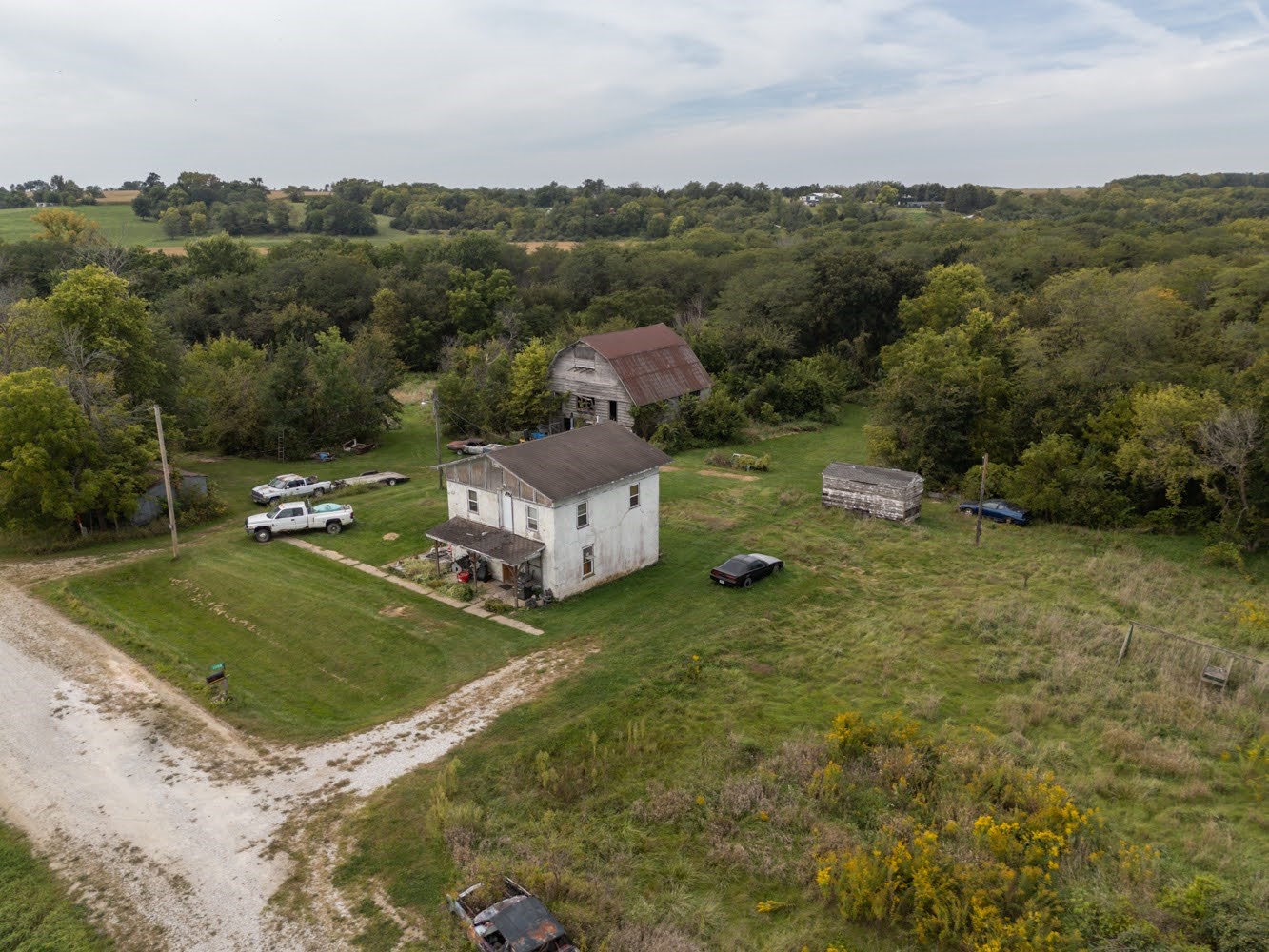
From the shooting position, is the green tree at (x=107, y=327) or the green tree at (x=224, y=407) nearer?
the green tree at (x=107, y=327)

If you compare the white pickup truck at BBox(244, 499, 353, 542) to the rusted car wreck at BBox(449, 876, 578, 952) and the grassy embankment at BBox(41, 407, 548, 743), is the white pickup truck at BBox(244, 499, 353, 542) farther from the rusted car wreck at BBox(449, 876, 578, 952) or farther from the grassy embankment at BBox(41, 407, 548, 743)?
the rusted car wreck at BBox(449, 876, 578, 952)

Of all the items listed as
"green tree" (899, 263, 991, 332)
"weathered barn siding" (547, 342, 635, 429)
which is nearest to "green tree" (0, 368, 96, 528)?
"weathered barn siding" (547, 342, 635, 429)

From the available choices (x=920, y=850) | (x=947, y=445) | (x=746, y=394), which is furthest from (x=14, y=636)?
(x=746, y=394)

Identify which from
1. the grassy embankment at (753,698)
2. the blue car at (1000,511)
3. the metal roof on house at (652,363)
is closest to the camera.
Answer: the grassy embankment at (753,698)

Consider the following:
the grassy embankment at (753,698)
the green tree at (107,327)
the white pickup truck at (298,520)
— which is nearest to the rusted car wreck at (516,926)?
the grassy embankment at (753,698)

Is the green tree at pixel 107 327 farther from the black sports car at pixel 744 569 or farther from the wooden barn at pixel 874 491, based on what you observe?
the wooden barn at pixel 874 491

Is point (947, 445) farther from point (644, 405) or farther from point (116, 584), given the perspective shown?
point (116, 584)
